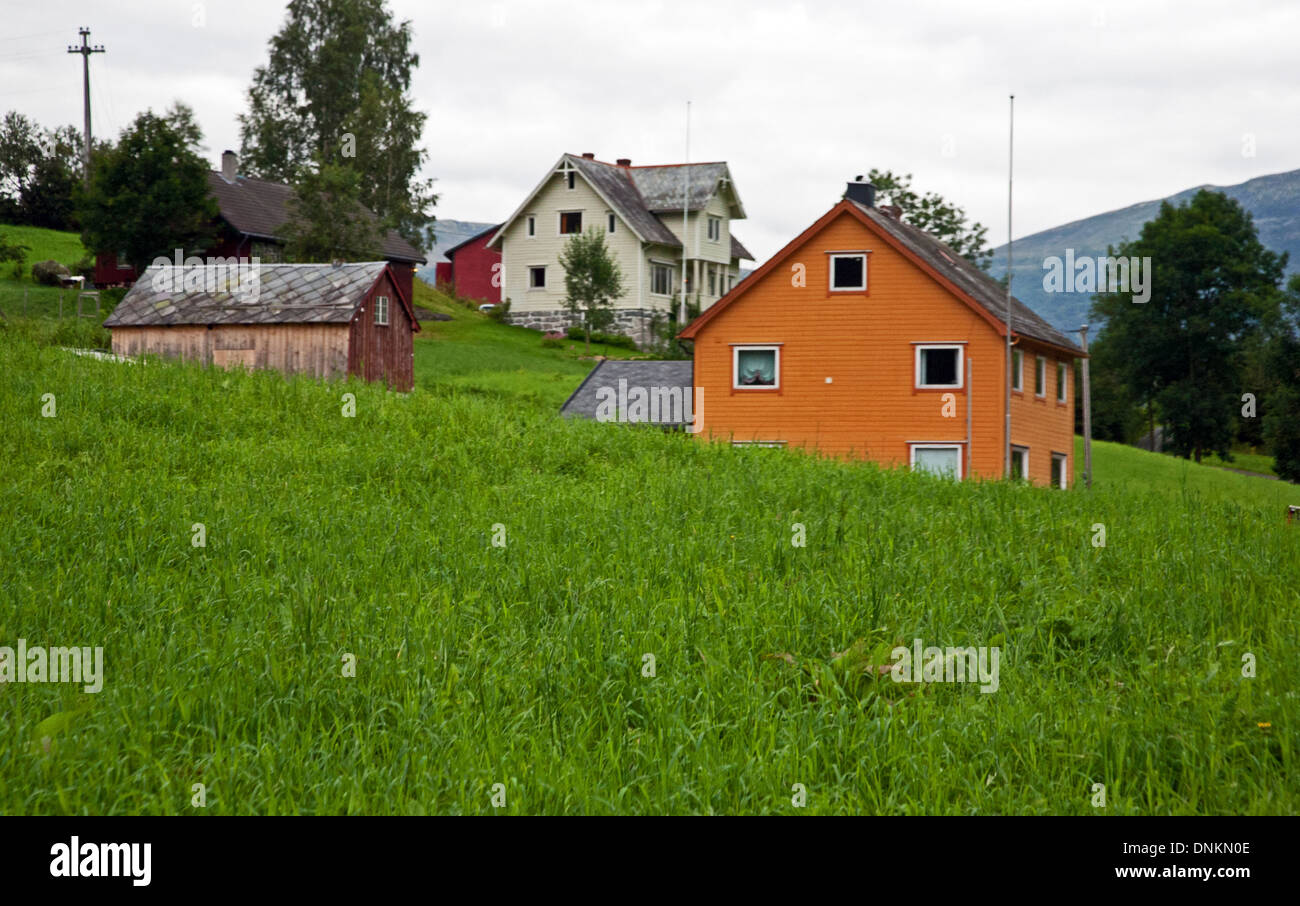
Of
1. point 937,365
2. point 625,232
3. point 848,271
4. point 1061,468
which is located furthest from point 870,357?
point 625,232

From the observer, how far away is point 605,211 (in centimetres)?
6175

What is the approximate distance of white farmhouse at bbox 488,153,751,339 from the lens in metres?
61.0

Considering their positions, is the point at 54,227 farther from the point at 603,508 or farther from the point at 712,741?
the point at 712,741

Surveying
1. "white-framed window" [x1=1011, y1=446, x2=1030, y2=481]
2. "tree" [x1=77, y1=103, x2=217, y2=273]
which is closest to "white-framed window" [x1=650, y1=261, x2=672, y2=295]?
"tree" [x1=77, y1=103, x2=217, y2=273]

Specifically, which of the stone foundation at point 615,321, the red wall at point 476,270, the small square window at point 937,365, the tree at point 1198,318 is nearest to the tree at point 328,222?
the stone foundation at point 615,321

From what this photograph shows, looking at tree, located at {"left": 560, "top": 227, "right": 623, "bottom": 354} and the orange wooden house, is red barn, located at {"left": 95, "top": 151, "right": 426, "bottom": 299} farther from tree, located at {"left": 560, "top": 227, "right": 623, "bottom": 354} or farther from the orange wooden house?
the orange wooden house

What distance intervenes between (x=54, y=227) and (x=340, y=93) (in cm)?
1702

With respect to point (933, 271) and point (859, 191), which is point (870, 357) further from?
point (859, 191)

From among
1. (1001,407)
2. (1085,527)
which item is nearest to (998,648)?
(1085,527)

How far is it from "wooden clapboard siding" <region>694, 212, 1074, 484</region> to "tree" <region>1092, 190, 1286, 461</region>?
34.9 m

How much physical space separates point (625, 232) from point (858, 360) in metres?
30.1

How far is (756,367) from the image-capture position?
34.6 meters
